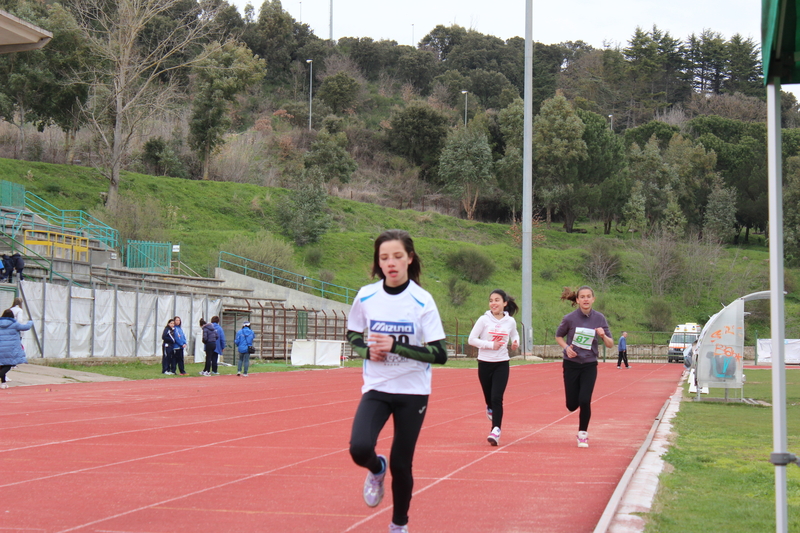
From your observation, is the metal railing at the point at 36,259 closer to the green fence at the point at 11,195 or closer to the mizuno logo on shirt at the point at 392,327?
the green fence at the point at 11,195

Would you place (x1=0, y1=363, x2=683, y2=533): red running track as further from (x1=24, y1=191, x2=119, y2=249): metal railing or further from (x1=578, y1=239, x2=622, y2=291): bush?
(x1=578, y1=239, x2=622, y2=291): bush

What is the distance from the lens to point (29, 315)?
965 inches

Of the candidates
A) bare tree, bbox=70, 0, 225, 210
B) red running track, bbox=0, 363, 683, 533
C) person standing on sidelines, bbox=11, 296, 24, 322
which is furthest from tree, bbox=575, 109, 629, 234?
red running track, bbox=0, 363, 683, 533

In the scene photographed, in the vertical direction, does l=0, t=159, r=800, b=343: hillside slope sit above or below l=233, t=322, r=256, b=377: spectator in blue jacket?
above

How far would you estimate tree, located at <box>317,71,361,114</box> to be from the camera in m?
90.4

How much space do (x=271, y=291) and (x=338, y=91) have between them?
169 ft

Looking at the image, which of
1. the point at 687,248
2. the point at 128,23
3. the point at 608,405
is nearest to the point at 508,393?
the point at 608,405

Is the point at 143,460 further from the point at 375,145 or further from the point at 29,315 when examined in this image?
the point at 375,145

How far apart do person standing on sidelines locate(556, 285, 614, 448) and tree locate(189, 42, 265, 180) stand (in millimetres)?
47920

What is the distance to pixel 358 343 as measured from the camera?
500 cm

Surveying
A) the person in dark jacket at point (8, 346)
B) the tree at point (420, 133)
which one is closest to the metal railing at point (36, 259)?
the person in dark jacket at point (8, 346)

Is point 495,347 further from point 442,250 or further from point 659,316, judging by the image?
point 659,316

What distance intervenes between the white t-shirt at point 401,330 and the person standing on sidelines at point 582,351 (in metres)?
4.86

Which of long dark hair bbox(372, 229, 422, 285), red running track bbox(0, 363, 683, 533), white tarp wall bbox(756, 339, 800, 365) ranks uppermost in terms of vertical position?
long dark hair bbox(372, 229, 422, 285)
